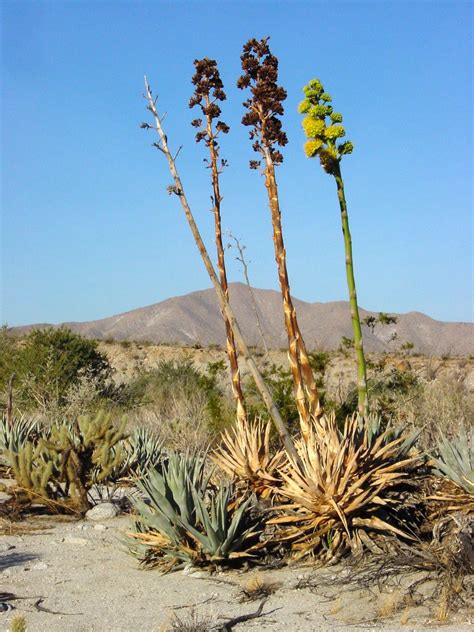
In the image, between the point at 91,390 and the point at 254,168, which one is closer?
the point at 254,168

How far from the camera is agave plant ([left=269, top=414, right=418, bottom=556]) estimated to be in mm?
5254

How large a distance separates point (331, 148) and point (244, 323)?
79.8 m

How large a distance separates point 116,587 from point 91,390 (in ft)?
39.9

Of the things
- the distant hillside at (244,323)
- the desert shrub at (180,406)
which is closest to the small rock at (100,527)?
the desert shrub at (180,406)

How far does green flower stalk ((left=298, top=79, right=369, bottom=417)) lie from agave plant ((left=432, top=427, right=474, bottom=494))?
2.32 feet

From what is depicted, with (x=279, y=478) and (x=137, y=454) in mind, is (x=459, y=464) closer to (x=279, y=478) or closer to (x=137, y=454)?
(x=279, y=478)

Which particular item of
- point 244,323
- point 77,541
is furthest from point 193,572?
point 244,323

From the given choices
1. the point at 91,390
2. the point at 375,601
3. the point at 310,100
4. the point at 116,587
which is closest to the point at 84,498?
the point at 116,587

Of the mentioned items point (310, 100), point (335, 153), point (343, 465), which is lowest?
point (343, 465)

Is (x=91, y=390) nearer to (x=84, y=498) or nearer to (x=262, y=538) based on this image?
(x=84, y=498)

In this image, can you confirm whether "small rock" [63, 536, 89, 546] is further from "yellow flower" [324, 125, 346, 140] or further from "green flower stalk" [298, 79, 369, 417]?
"yellow flower" [324, 125, 346, 140]

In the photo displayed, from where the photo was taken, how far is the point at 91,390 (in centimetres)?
1728

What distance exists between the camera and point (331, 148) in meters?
6.32

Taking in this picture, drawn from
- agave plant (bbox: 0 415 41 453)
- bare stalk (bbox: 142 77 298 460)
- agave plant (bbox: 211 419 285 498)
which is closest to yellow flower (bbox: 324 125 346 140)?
bare stalk (bbox: 142 77 298 460)
